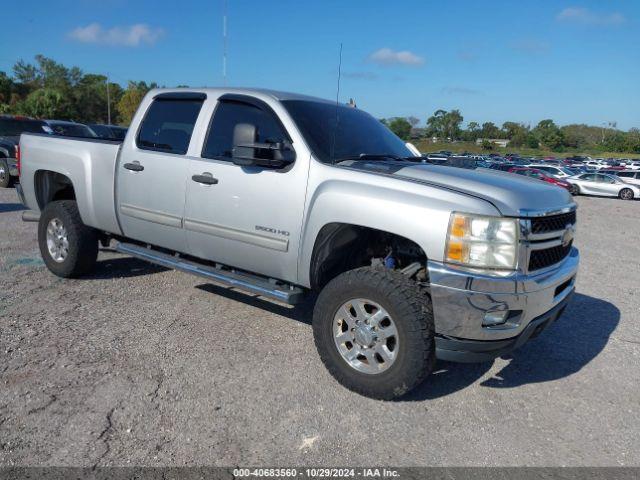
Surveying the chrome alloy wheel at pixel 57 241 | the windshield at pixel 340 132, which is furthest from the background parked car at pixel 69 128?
the windshield at pixel 340 132

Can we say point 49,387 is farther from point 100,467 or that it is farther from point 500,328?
point 500,328

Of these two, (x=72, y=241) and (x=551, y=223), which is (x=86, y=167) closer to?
(x=72, y=241)

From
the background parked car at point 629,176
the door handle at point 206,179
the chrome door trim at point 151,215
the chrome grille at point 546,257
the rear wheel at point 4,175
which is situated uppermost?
the door handle at point 206,179

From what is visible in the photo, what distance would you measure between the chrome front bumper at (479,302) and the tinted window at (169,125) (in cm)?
259

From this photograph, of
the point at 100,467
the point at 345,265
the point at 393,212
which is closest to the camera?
the point at 100,467

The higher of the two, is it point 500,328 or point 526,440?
point 500,328

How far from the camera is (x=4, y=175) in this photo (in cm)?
1356

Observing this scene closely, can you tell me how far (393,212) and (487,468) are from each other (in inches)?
60.5

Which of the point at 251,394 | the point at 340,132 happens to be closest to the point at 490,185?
the point at 340,132

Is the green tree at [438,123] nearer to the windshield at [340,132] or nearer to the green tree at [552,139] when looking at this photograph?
the green tree at [552,139]

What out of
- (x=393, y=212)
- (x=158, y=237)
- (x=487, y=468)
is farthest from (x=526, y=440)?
(x=158, y=237)

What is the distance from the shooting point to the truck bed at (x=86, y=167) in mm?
5105

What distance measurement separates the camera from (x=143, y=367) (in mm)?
3773

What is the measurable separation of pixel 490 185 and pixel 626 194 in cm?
2844
